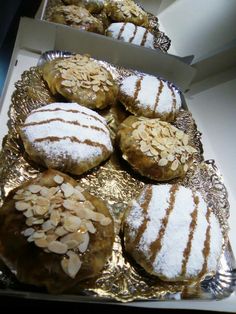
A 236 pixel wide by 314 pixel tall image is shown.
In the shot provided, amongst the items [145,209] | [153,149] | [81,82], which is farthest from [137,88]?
[145,209]

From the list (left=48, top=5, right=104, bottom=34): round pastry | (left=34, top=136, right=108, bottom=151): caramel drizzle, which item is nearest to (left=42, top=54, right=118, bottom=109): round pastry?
(left=34, top=136, right=108, bottom=151): caramel drizzle

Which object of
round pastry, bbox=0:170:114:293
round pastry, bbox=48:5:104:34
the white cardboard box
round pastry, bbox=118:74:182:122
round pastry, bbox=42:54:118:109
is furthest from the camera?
round pastry, bbox=48:5:104:34

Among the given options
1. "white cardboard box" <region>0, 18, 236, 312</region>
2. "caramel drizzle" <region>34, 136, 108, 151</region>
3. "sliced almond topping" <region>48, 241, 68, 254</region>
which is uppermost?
"white cardboard box" <region>0, 18, 236, 312</region>

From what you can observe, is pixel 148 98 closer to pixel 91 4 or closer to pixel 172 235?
pixel 172 235

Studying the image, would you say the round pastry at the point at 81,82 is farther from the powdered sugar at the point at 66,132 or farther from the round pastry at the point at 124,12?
the round pastry at the point at 124,12

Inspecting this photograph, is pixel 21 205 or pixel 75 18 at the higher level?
pixel 75 18

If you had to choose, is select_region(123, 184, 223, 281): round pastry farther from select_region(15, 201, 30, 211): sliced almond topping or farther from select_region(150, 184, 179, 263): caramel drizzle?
select_region(15, 201, 30, 211): sliced almond topping

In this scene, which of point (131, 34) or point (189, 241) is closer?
point (189, 241)
